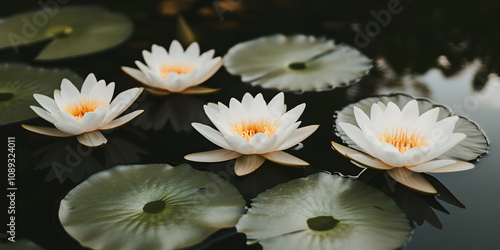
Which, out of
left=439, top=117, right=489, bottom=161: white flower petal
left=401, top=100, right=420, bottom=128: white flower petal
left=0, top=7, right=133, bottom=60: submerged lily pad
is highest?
left=401, top=100, right=420, bottom=128: white flower petal

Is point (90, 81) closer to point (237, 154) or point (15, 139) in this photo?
point (15, 139)

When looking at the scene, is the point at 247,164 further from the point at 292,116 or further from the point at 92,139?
the point at 92,139

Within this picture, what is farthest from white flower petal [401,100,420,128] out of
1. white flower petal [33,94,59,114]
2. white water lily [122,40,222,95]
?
white flower petal [33,94,59,114]

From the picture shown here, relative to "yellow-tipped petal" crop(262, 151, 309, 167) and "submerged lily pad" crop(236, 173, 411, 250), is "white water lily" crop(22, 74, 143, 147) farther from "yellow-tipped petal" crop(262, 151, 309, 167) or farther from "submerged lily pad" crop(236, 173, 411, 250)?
"submerged lily pad" crop(236, 173, 411, 250)

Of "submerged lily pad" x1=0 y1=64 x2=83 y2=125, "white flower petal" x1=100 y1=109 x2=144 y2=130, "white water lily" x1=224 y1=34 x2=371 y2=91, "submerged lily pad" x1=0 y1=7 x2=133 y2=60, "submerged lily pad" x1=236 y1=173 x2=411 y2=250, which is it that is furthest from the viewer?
"submerged lily pad" x1=0 y1=7 x2=133 y2=60

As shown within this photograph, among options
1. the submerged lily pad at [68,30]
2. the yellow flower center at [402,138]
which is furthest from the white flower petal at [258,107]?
the submerged lily pad at [68,30]
